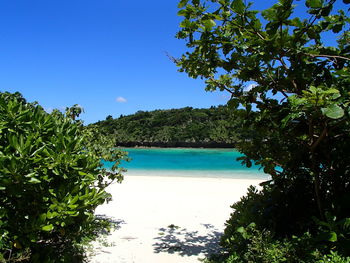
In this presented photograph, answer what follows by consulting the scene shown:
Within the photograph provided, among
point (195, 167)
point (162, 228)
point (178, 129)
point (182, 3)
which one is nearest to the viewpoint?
point (182, 3)

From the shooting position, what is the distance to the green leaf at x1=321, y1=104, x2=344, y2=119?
1645 millimetres

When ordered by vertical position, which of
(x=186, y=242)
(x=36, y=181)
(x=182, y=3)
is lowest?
(x=186, y=242)

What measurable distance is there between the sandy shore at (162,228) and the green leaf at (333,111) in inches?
123

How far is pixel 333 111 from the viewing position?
168cm

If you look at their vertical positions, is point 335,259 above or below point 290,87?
below

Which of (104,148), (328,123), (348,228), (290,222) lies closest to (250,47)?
(328,123)

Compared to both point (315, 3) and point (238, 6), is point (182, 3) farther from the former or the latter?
point (315, 3)

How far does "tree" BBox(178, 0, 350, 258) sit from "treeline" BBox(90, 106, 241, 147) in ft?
174

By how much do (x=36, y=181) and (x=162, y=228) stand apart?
13.3 ft

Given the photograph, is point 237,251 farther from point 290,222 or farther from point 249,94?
point 249,94

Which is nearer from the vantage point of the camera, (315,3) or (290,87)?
(315,3)

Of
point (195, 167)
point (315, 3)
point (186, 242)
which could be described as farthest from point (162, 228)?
point (195, 167)

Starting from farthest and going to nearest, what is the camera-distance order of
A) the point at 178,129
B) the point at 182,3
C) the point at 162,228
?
the point at 178,129
the point at 162,228
the point at 182,3

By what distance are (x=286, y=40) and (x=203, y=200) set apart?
7725 mm
